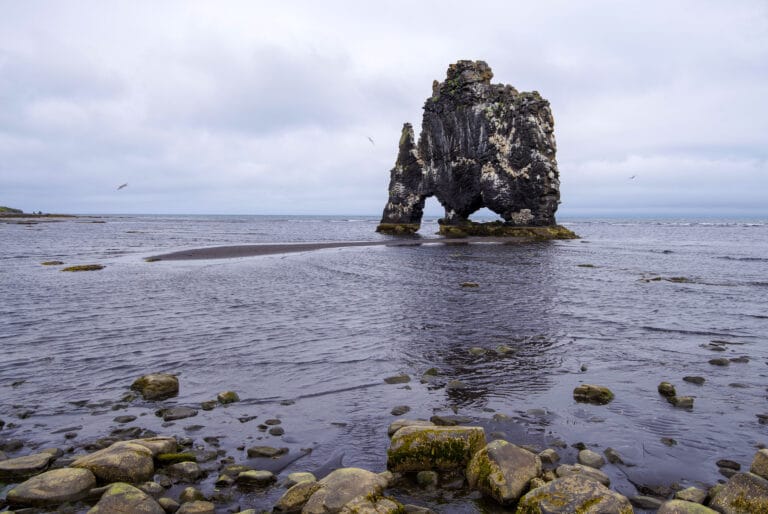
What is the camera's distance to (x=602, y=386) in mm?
12500

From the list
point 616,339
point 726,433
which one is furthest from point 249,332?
point 726,433

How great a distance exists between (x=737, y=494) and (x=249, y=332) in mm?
15877

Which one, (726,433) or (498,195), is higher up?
(498,195)

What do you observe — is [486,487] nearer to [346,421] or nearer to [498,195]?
[346,421]

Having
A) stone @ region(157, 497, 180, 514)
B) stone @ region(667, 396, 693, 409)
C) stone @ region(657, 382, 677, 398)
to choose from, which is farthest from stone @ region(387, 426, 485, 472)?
stone @ region(657, 382, 677, 398)

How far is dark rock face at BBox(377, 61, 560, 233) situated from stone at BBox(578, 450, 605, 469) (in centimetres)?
7210

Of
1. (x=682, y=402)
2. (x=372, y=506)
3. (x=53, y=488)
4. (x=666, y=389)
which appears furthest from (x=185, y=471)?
(x=666, y=389)

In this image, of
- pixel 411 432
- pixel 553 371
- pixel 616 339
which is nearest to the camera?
pixel 411 432

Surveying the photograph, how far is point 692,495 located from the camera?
7395 millimetres

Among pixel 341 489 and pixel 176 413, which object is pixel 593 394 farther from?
pixel 176 413

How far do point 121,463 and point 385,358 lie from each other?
880 cm

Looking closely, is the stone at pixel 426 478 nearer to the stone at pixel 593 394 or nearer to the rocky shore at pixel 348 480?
the rocky shore at pixel 348 480

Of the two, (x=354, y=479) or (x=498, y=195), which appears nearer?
(x=354, y=479)

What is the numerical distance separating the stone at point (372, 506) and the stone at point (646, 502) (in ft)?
12.3
